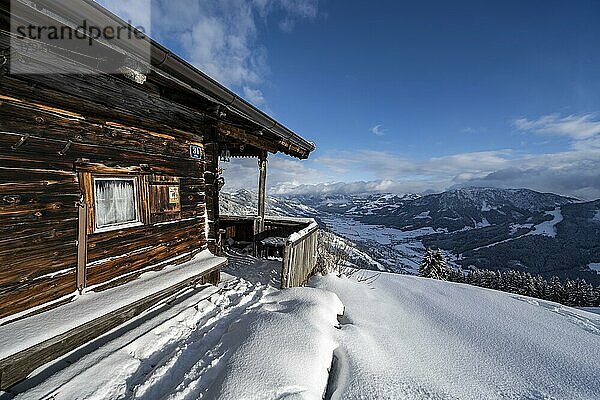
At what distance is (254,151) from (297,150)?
7.16 ft

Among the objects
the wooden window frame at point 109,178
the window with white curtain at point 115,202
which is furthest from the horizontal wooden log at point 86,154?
the window with white curtain at point 115,202

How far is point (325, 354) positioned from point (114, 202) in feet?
12.4

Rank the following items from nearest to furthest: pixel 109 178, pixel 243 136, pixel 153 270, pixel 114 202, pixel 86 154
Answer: pixel 86 154, pixel 109 178, pixel 114 202, pixel 153 270, pixel 243 136

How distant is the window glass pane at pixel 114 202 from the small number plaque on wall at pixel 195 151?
4.97 ft

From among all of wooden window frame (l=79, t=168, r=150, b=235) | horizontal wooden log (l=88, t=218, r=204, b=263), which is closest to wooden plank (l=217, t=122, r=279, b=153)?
horizontal wooden log (l=88, t=218, r=204, b=263)

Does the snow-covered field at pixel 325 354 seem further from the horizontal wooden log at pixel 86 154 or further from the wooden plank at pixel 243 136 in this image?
the wooden plank at pixel 243 136

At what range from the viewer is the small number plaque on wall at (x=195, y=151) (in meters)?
5.99

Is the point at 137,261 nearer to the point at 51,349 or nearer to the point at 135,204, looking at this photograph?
the point at 135,204

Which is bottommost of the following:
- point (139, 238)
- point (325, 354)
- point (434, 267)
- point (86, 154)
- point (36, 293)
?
point (434, 267)

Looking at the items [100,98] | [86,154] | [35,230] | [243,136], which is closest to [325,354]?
[35,230]

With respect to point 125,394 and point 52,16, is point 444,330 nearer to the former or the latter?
point 125,394

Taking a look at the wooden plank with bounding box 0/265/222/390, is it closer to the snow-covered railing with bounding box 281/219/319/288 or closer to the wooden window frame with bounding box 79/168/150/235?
the wooden window frame with bounding box 79/168/150/235

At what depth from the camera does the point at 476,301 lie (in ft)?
22.1

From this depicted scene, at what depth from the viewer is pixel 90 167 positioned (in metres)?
3.97
